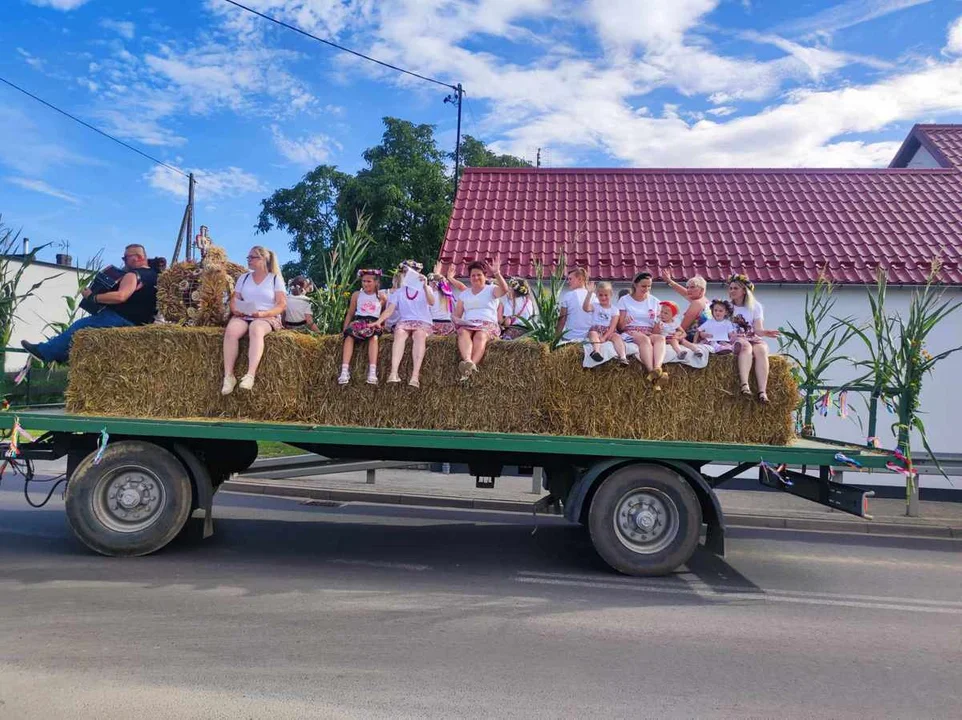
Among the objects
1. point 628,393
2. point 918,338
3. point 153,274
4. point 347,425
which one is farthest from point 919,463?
point 153,274

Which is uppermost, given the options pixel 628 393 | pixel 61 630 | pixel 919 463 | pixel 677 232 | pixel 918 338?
pixel 677 232

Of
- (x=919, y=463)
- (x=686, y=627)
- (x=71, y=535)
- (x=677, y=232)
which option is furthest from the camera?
(x=677, y=232)

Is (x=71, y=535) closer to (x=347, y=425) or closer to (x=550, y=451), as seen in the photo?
(x=347, y=425)

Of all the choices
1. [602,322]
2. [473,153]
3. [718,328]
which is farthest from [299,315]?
[473,153]

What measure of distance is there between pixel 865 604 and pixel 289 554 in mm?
4505

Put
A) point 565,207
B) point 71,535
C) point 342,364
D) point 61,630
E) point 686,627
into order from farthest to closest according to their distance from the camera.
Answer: point 565,207
point 71,535
point 342,364
point 686,627
point 61,630

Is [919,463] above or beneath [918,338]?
beneath

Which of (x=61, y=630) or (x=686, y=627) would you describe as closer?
(x=61, y=630)

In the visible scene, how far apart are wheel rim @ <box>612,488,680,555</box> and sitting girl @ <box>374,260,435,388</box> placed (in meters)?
1.93

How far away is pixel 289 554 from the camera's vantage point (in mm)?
5973

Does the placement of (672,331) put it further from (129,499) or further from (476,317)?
(129,499)

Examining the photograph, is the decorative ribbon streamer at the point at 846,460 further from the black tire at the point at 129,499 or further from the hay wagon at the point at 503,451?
the black tire at the point at 129,499

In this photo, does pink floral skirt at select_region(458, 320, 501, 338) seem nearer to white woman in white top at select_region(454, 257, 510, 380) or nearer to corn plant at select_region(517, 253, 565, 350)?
white woman in white top at select_region(454, 257, 510, 380)

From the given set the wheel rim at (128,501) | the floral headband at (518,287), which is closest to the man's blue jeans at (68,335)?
the wheel rim at (128,501)
